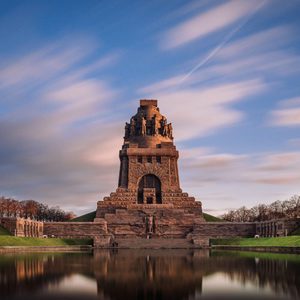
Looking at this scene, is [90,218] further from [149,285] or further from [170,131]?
[149,285]

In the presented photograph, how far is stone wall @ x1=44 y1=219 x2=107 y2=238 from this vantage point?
274 feet

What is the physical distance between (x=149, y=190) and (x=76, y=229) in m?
16.8

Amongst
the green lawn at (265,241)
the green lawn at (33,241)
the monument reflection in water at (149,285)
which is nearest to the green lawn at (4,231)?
the green lawn at (33,241)

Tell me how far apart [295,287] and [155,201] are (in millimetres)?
77316

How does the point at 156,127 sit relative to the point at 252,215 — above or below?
above

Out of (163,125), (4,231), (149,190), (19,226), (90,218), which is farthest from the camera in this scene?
(163,125)

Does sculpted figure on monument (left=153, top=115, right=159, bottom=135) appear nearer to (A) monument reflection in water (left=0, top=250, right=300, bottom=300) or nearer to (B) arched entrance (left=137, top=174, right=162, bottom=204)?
(B) arched entrance (left=137, top=174, right=162, bottom=204)

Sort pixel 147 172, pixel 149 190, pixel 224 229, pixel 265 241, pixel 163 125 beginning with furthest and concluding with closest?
1. pixel 163 125
2. pixel 147 172
3. pixel 149 190
4. pixel 224 229
5. pixel 265 241

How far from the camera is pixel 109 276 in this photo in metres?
21.3

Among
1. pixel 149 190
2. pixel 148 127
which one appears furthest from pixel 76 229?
pixel 148 127

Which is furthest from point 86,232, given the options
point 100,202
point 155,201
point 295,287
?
point 295,287

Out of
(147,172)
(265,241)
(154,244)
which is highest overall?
(147,172)

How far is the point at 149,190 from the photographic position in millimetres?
94375

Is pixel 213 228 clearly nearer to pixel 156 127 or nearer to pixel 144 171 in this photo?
pixel 144 171
